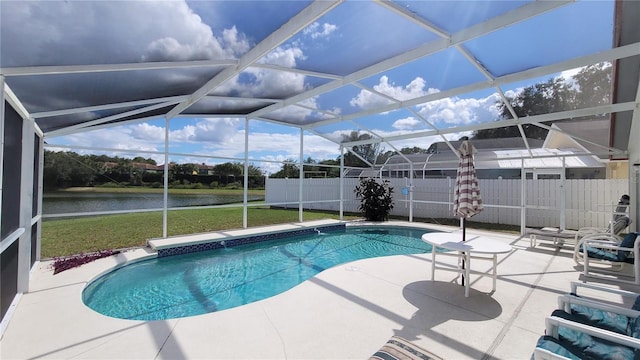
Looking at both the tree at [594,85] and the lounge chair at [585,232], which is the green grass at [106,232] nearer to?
the lounge chair at [585,232]

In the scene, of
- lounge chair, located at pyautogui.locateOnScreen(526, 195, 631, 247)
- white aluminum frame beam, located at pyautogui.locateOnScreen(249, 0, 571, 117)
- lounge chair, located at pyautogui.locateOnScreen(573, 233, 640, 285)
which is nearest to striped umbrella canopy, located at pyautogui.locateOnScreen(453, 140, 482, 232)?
white aluminum frame beam, located at pyautogui.locateOnScreen(249, 0, 571, 117)

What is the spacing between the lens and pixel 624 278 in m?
5.12

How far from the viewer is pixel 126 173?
9.70 m

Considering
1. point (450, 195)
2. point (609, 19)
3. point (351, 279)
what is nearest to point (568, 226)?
point (450, 195)

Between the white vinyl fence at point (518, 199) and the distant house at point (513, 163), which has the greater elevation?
the distant house at point (513, 163)

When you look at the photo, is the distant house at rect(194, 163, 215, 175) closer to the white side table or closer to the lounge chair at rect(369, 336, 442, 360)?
the white side table

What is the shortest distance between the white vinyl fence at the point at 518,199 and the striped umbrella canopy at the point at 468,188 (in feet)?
17.5

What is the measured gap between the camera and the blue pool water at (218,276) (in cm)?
453

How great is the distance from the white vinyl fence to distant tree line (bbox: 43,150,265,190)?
397cm

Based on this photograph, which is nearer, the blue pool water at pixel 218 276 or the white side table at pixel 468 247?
the white side table at pixel 468 247

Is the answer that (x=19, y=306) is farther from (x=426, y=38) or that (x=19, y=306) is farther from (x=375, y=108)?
(x=375, y=108)

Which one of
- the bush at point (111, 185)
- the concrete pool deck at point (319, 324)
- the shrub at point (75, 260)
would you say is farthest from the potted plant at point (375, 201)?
the bush at point (111, 185)

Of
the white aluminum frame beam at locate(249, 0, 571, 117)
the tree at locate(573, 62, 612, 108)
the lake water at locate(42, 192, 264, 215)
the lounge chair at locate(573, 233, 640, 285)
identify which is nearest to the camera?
the white aluminum frame beam at locate(249, 0, 571, 117)

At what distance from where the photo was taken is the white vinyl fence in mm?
9742
